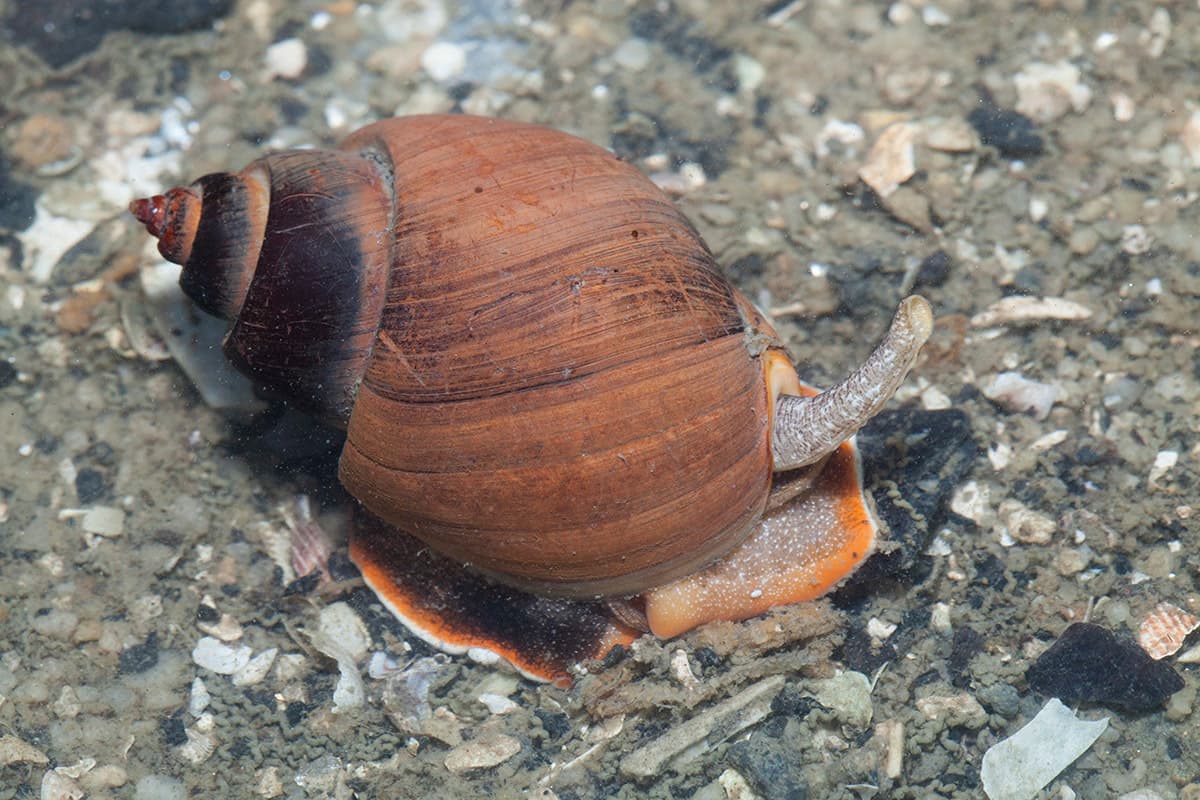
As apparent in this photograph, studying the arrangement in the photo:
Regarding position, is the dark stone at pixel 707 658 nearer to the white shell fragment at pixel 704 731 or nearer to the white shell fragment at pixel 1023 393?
the white shell fragment at pixel 704 731

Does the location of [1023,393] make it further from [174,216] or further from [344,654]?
[174,216]

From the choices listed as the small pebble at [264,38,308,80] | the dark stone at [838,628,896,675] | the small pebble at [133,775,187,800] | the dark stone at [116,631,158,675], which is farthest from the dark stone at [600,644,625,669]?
the small pebble at [264,38,308,80]

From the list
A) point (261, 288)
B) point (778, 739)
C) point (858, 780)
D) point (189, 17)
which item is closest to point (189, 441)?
point (261, 288)

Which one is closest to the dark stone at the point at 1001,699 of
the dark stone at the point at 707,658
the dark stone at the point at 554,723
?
the dark stone at the point at 707,658

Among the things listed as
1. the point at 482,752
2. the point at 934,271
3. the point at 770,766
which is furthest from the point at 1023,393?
the point at 482,752

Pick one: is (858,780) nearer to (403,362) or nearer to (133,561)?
(403,362)

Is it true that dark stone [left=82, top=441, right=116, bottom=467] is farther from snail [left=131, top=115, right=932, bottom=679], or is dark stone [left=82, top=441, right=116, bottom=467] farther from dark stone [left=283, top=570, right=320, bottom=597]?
snail [left=131, top=115, right=932, bottom=679]
